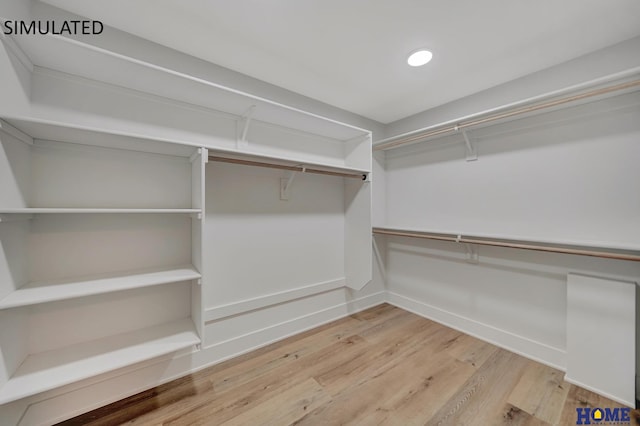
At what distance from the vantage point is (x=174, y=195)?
1.70 meters

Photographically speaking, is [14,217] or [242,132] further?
[242,132]

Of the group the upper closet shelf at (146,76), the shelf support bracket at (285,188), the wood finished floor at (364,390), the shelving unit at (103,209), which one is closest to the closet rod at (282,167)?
the shelving unit at (103,209)

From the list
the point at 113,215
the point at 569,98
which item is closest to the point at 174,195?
the point at 113,215

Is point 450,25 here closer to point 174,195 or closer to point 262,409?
point 174,195

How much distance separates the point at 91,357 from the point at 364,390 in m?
1.60

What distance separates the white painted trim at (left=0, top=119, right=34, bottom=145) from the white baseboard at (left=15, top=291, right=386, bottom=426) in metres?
1.37

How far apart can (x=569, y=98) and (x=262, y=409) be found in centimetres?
273

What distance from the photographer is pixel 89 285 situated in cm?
130

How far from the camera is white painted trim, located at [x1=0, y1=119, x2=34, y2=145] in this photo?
41.4 inches

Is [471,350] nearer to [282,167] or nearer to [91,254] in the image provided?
[282,167]

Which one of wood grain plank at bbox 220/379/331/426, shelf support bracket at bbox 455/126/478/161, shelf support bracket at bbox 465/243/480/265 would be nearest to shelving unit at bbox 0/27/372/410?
wood grain plank at bbox 220/379/331/426

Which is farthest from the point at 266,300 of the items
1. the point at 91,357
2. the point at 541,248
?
the point at 541,248

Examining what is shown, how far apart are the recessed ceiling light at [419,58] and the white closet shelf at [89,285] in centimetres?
208

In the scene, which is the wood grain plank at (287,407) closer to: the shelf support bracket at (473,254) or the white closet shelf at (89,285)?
the white closet shelf at (89,285)
